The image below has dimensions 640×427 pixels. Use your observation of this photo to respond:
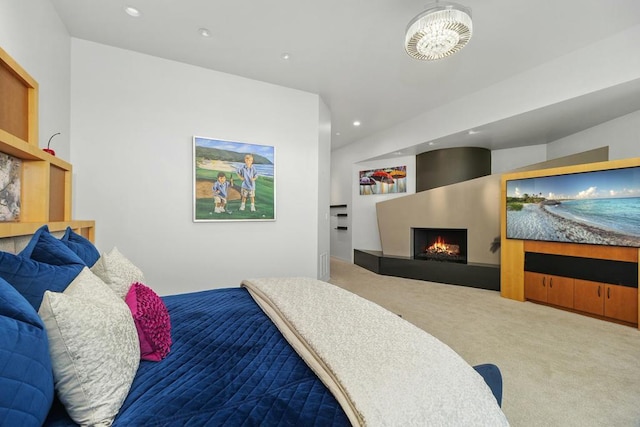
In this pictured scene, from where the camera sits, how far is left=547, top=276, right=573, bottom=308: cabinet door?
3008mm

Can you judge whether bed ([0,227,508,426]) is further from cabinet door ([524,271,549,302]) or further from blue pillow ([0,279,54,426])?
cabinet door ([524,271,549,302])

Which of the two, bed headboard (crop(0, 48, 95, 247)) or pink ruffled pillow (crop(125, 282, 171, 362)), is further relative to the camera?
bed headboard (crop(0, 48, 95, 247))

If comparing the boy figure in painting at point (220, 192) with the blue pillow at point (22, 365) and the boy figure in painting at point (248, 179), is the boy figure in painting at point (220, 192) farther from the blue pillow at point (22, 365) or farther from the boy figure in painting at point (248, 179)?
the blue pillow at point (22, 365)

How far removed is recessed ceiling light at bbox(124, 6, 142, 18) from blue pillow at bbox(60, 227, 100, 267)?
206cm

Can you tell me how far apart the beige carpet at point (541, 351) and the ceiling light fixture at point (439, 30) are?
8.08 ft

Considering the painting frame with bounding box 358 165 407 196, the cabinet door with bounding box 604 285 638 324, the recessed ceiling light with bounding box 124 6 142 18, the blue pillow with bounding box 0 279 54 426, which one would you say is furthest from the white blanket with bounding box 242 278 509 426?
the painting frame with bounding box 358 165 407 196

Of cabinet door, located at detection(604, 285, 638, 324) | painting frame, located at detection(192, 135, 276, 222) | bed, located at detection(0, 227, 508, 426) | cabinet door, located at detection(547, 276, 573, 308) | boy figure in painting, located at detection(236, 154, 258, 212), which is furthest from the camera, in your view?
boy figure in painting, located at detection(236, 154, 258, 212)

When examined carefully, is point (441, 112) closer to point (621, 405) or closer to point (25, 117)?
point (621, 405)

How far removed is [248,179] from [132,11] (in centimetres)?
185

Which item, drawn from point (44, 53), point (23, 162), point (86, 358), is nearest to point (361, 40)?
point (44, 53)

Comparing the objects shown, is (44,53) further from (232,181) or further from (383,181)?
(383,181)

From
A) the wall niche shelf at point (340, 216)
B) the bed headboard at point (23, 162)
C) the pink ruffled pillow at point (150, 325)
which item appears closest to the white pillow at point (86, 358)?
the pink ruffled pillow at point (150, 325)

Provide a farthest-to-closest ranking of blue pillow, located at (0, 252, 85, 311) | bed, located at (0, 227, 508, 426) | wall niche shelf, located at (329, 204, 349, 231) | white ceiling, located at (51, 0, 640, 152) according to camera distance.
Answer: wall niche shelf, located at (329, 204, 349, 231)
white ceiling, located at (51, 0, 640, 152)
blue pillow, located at (0, 252, 85, 311)
bed, located at (0, 227, 508, 426)

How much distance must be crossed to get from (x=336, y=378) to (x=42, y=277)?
39.7 inches
